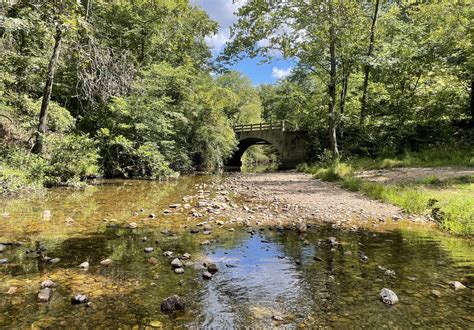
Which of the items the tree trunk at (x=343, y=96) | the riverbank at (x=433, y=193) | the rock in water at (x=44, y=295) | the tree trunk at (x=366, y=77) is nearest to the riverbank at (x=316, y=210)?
the riverbank at (x=433, y=193)

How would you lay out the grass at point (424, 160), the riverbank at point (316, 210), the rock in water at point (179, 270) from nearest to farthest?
1. the rock in water at point (179, 270)
2. the riverbank at point (316, 210)
3. the grass at point (424, 160)

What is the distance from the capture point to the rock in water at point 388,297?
11.8 feet

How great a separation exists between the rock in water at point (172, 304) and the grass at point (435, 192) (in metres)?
Answer: 5.79

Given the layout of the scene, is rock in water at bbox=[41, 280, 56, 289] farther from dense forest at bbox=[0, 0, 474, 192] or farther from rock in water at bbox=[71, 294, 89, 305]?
dense forest at bbox=[0, 0, 474, 192]

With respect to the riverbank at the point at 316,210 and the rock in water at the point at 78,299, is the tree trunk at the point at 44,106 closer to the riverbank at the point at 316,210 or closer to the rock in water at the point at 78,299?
the riverbank at the point at 316,210

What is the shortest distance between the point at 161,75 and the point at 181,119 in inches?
114

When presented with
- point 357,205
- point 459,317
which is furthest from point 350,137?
point 459,317

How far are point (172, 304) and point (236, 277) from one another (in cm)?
117

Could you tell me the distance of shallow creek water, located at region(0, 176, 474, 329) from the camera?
3.24 meters

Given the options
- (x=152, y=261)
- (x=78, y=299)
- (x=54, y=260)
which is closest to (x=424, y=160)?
(x=152, y=261)

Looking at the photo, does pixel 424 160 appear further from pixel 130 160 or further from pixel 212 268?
pixel 212 268

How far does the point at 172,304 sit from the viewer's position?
11.0 feet

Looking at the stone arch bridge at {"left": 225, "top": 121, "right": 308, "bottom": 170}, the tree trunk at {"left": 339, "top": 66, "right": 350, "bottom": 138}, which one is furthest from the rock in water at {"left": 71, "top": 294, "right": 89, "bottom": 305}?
the stone arch bridge at {"left": 225, "top": 121, "right": 308, "bottom": 170}

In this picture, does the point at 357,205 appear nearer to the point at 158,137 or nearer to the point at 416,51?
the point at 158,137
